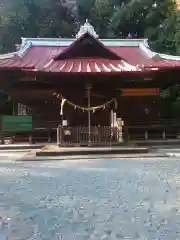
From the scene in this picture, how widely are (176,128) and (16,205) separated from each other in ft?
42.2

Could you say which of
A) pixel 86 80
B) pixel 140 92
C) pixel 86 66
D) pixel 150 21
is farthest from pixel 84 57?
pixel 150 21

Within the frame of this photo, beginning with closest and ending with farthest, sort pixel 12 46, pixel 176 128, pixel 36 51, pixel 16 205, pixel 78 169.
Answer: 1. pixel 16 205
2. pixel 78 169
3. pixel 176 128
4. pixel 36 51
5. pixel 12 46

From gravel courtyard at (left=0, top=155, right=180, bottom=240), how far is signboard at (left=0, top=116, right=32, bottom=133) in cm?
828

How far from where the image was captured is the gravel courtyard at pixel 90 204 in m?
3.29

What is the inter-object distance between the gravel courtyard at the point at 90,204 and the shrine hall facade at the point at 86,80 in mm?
6459

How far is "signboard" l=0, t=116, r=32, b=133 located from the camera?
15805 mm

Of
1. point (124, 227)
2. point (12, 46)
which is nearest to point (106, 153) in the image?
point (124, 227)

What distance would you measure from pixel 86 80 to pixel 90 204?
944cm

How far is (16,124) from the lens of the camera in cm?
1588

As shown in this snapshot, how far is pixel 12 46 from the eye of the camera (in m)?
24.4

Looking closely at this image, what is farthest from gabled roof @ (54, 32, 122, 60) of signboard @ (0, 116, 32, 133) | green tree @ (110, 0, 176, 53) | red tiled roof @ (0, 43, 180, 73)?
green tree @ (110, 0, 176, 53)

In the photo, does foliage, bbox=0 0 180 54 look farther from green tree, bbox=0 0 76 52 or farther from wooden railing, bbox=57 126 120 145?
wooden railing, bbox=57 126 120 145

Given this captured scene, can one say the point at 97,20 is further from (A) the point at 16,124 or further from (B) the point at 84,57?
(A) the point at 16,124

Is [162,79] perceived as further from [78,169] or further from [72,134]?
[78,169]
